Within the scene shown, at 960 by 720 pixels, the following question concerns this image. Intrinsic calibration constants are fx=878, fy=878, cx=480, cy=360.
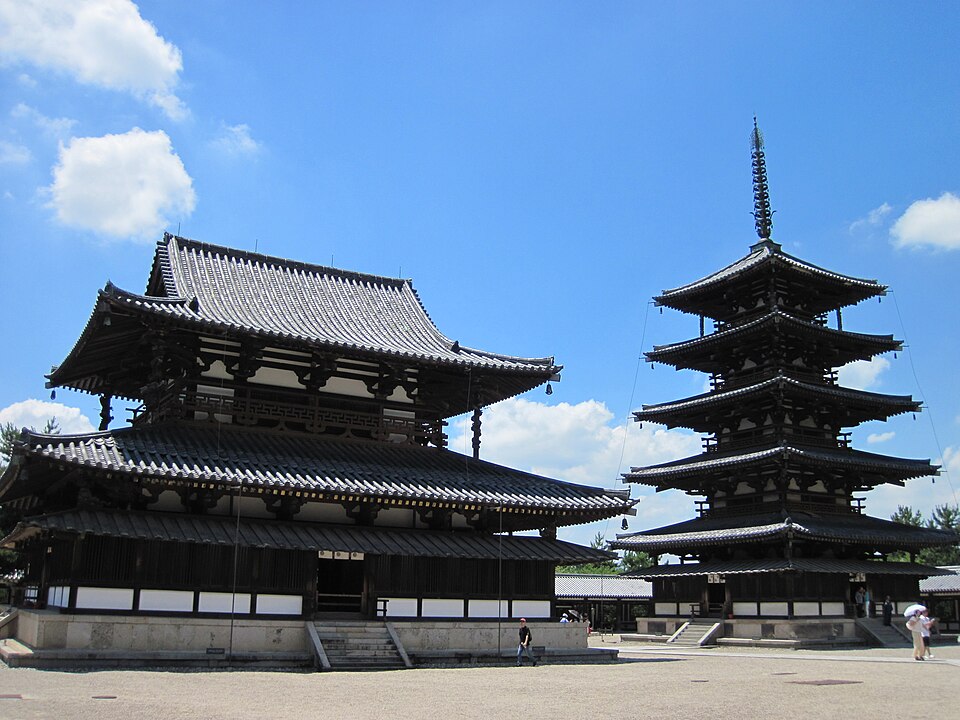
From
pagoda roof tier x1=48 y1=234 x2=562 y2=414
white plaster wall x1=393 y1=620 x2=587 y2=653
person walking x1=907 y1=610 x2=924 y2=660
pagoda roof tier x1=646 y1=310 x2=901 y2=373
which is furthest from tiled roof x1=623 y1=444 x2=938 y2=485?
white plaster wall x1=393 y1=620 x2=587 y2=653

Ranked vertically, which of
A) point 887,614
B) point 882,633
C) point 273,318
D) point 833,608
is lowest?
point 882,633

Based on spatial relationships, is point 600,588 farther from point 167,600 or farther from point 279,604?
point 167,600

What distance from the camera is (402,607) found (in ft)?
89.4

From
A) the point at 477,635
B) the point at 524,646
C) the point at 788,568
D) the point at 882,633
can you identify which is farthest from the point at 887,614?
the point at 477,635

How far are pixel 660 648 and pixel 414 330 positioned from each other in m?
19.4

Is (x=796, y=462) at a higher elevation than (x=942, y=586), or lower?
higher

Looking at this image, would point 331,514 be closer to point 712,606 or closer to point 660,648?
point 660,648

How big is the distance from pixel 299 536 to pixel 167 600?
393cm

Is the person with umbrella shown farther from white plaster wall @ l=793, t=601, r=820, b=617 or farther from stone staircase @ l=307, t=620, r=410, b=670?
stone staircase @ l=307, t=620, r=410, b=670

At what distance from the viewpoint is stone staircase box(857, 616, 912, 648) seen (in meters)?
40.2

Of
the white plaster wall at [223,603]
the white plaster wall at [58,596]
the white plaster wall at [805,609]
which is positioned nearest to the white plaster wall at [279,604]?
the white plaster wall at [223,603]

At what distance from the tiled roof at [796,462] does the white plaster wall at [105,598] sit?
1215 inches

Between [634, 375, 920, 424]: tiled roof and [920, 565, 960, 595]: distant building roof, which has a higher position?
[634, 375, 920, 424]: tiled roof

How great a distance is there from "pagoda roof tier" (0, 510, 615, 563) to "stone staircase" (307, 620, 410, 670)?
221 cm
